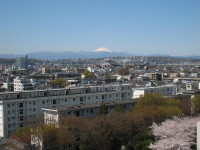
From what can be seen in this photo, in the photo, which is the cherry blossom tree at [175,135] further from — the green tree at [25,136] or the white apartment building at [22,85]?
the white apartment building at [22,85]

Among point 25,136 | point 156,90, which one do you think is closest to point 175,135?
point 25,136

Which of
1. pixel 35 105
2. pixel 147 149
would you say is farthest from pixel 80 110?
pixel 147 149

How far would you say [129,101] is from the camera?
22734 millimetres

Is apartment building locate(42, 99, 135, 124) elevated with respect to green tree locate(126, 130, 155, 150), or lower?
elevated

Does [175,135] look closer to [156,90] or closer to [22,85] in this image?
[156,90]

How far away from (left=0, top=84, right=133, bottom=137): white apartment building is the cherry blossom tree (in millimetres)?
7675

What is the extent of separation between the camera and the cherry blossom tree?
12898 millimetres

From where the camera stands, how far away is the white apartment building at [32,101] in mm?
20094

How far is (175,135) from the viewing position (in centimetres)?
1460

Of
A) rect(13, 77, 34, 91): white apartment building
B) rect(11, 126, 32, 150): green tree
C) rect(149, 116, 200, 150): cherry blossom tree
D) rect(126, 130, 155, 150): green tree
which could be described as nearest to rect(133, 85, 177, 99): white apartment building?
rect(149, 116, 200, 150): cherry blossom tree

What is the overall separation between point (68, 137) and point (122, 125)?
8.72ft

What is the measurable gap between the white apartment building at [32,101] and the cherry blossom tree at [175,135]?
7.67 m

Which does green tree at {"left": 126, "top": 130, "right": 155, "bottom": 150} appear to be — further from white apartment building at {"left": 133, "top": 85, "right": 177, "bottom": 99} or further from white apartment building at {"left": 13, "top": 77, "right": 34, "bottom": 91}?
white apartment building at {"left": 13, "top": 77, "right": 34, "bottom": 91}

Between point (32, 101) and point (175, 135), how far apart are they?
33.5 ft
